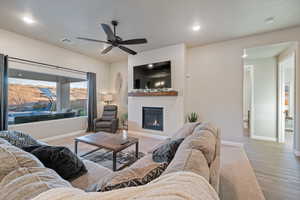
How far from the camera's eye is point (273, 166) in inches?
96.5

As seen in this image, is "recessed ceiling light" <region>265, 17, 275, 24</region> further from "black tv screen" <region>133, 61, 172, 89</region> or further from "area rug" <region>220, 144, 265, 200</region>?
"area rug" <region>220, 144, 265, 200</region>

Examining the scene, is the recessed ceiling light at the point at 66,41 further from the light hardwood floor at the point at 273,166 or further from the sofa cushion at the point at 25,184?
the sofa cushion at the point at 25,184

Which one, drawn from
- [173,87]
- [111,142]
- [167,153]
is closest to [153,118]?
[173,87]

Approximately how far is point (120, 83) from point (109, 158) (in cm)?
348

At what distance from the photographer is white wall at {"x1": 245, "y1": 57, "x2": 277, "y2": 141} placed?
406 centimetres

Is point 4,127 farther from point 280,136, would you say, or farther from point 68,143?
point 280,136

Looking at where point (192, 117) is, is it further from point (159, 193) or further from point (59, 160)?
point (159, 193)

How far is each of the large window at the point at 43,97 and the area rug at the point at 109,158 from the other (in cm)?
230

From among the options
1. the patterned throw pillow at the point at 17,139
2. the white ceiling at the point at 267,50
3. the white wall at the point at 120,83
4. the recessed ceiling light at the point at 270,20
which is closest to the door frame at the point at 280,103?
the white ceiling at the point at 267,50

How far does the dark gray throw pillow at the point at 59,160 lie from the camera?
3.75 feet

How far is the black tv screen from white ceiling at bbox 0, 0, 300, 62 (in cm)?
84

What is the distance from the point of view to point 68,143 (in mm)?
3645

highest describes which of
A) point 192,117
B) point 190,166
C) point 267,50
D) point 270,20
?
point 270,20

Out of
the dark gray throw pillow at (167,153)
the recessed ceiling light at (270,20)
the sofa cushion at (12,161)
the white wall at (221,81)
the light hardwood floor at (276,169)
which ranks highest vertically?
the recessed ceiling light at (270,20)
